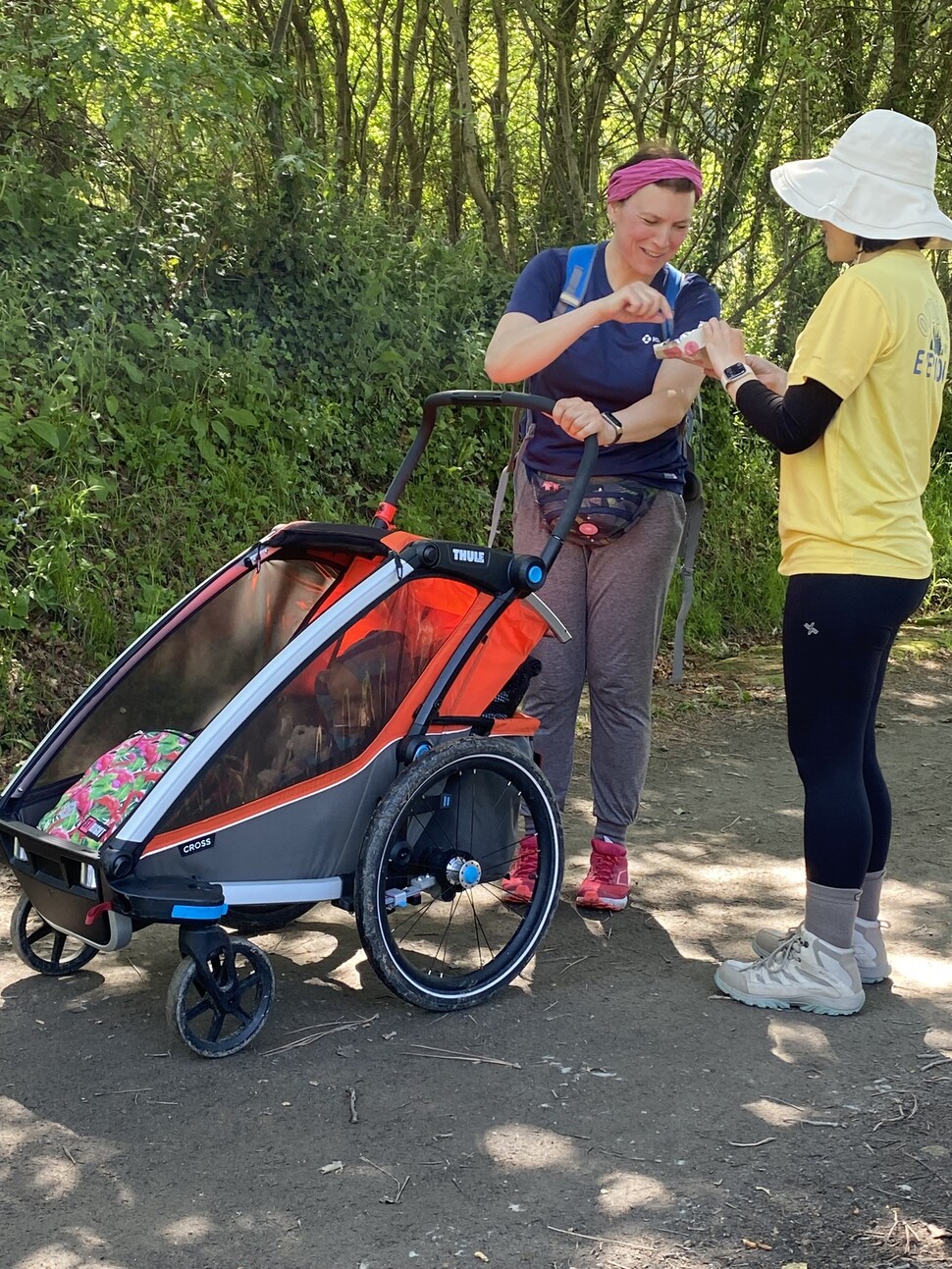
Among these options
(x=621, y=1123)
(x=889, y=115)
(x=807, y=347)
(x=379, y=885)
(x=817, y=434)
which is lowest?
(x=621, y=1123)

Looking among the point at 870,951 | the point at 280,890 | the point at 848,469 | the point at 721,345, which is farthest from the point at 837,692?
the point at 280,890

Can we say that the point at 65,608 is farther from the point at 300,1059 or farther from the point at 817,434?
the point at 817,434

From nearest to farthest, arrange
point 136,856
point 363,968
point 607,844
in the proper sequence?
point 136,856 → point 363,968 → point 607,844

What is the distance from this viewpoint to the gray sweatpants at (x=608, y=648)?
4043mm

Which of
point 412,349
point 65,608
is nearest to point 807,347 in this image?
point 65,608

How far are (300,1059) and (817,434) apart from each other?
1.85m

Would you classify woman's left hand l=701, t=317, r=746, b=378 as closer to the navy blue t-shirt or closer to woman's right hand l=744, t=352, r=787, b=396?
woman's right hand l=744, t=352, r=787, b=396

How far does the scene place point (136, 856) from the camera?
3.04 m

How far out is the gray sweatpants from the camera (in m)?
4.04

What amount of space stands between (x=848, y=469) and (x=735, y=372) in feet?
1.21

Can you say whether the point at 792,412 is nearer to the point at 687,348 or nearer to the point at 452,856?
the point at 687,348

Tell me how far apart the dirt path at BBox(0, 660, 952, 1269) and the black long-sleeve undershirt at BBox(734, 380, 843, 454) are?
142cm

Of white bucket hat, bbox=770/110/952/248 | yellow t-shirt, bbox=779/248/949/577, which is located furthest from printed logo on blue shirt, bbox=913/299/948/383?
white bucket hat, bbox=770/110/952/248

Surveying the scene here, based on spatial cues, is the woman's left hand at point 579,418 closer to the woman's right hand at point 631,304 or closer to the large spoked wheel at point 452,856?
the woman's right hand at point 631,304
